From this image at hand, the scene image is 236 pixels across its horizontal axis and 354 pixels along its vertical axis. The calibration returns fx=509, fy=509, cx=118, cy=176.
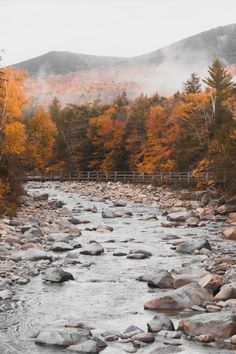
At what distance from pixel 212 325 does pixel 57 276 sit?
521 centimetres

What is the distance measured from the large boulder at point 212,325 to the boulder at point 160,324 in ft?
0.67

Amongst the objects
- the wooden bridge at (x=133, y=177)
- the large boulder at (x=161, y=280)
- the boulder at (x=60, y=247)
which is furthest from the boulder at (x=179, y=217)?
the large boulder at (x=161, y=280)

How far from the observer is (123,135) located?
65.1 metres

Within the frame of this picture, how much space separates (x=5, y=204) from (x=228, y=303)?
17244 millimetres

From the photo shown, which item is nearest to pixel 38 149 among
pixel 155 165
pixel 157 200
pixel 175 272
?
pixel 157 200

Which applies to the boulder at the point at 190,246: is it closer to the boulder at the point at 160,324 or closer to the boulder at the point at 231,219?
the boulder at the point at 160,324

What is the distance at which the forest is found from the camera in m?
31.2

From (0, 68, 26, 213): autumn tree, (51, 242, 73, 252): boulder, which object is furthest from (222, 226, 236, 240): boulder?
(0, 68, 26, 213): autumn tree

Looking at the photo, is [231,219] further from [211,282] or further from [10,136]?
[211,282]

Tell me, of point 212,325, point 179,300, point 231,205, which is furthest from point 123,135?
point 212,325

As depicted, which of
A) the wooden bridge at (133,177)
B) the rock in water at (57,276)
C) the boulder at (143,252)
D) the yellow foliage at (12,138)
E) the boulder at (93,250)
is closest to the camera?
the rock in water at (57,276)

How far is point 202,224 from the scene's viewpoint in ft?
81.5

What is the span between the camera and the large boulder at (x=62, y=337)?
8.80 m

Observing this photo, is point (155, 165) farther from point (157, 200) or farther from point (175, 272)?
point (175, 272)
